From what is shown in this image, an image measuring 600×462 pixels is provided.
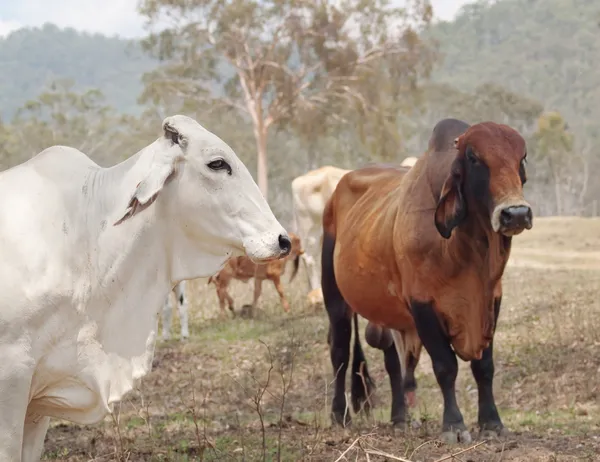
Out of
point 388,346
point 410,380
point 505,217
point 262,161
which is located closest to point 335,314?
point 388,346

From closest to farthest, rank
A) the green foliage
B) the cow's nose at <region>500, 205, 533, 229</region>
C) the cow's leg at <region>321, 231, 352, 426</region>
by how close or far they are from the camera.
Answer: the cow's nose at <region>500, 205, 533, 229</region>, the cow's leg at <region>321, 231, 352, 426</region>, the green foliage

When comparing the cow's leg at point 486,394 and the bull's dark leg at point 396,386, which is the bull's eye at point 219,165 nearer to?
the cow's leg at point 486,394

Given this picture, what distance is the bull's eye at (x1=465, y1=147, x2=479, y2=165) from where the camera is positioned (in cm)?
491

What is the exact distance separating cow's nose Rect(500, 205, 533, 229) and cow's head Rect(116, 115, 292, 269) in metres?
1.41

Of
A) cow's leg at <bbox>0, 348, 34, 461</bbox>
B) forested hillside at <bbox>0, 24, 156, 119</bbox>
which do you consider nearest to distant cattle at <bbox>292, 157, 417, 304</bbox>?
cow's leg at <bbox>0, 348, 34, 461</bbox>

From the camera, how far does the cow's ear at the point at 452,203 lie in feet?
16.4

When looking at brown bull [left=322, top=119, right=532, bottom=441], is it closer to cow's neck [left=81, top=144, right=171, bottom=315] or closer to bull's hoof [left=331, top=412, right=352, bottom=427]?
bull's hoof [left=331, top=412, right=352, bottom=427]

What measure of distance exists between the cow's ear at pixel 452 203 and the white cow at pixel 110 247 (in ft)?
5.59

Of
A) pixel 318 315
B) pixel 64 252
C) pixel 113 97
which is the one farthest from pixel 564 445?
pixel 113 97

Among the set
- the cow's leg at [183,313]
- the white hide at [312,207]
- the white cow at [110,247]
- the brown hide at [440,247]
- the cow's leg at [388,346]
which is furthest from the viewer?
the white hide at [312,207]

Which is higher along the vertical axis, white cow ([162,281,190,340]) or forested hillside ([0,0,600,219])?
forested hillside ([0,0,600,219])

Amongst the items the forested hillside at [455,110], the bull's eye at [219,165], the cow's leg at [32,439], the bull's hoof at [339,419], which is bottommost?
the bull's hoof at [339,419]

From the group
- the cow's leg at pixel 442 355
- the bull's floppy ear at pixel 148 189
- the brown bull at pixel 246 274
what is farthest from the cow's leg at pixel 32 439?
the brown bull at pixel 246 274

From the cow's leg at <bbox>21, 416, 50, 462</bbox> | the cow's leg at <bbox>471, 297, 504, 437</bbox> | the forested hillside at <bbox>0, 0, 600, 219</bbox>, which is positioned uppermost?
the forested hillside at <bbox>0, 0, 600, 219</bbox>
